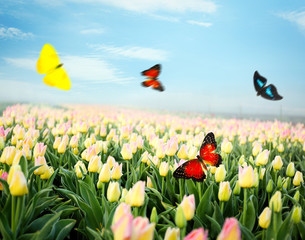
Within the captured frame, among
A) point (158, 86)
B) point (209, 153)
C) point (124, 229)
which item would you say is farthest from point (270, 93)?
point (124, 229)

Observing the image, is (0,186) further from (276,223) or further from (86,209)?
(276,223)

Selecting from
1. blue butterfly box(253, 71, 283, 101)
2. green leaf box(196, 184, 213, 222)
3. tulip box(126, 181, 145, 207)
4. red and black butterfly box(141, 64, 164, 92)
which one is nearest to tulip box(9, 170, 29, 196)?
tulip box(126, 181, 145, 207)

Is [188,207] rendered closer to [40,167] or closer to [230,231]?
[230,231]

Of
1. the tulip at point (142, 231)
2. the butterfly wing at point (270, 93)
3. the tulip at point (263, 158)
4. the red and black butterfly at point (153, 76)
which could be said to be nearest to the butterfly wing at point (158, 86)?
the red and black butterfly at point (153, 76)

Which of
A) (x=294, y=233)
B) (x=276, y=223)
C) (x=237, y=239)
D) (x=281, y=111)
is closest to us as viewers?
(x=237, y=239)

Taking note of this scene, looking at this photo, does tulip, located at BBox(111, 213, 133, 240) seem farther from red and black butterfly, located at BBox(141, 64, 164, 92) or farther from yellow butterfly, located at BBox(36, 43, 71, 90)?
red and black butterfly, located at BBox(141, 64, 164, 92)

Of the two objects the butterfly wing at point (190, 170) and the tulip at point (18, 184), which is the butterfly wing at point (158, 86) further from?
the tulip at point (18, 184)

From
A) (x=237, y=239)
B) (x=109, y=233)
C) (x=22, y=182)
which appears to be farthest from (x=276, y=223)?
(x=22, y=182)

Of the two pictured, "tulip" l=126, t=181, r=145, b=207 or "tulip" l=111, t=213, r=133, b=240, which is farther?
"tulip" l=126, t=181, r=145, b=207
